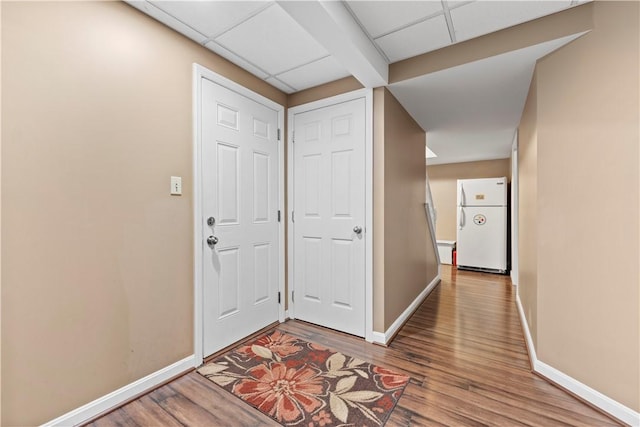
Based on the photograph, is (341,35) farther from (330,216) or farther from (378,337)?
(378,337)

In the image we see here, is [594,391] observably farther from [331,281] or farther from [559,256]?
[331,281]

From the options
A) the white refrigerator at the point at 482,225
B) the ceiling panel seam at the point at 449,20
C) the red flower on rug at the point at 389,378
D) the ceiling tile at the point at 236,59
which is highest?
the ceiling panel seam at the point at 449,20

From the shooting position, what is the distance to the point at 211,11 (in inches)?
64.6

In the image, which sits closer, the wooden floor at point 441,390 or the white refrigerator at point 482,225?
the wooden floor at point 441,390

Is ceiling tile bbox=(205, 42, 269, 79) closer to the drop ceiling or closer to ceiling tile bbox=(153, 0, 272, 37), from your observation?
the drop ceiling

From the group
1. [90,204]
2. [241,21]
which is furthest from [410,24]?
[90,204]

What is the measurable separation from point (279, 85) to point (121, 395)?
2607 mm

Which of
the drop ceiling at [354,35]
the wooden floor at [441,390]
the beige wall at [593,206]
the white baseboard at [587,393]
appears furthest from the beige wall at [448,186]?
the white baseboard at [587,393]

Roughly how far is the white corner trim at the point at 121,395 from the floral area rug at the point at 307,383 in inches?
5.8

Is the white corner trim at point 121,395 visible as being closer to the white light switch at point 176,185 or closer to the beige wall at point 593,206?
the white light switch at point 176,185

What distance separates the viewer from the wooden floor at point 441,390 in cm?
148

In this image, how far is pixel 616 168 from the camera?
148cm

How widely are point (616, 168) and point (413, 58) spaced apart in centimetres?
148

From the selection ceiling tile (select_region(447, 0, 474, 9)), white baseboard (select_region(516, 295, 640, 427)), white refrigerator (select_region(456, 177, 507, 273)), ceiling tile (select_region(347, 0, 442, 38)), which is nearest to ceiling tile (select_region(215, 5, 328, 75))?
ceiling tile (select_region(347, 0, 442, 38))
